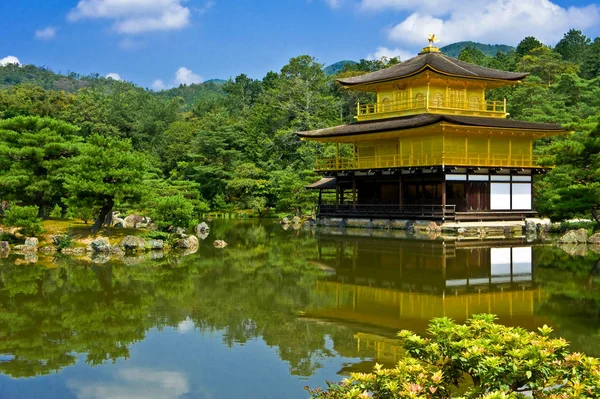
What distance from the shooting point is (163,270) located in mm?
17031

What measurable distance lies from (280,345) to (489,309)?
428 centimetres

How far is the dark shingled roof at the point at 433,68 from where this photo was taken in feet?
110

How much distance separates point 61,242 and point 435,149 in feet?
62.6

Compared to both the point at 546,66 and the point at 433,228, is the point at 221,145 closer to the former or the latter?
the point at 433,228

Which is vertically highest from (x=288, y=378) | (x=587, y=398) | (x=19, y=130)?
(x=19, y=130)

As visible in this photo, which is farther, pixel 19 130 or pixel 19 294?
pixel 19 130

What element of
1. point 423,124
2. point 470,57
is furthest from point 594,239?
point 470,57

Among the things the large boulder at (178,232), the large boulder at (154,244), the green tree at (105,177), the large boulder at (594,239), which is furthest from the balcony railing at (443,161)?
the green tree at (105,177)

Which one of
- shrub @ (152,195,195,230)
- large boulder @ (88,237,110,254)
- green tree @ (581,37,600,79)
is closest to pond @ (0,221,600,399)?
large boulder @ (88,237,110,254)

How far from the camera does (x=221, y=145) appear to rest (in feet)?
171

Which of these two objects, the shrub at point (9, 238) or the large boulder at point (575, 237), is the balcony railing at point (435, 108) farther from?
the shrub at point (9, 238)

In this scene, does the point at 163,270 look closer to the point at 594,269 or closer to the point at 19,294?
the point at 19,294

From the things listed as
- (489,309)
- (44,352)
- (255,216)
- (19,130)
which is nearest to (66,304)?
(44,352)

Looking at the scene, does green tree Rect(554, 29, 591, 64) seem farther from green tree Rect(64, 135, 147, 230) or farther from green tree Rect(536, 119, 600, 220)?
green tree Rect(64, 135, 147, 230)
